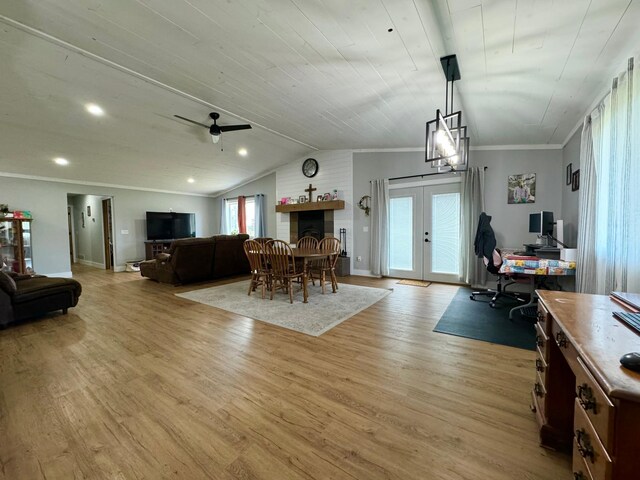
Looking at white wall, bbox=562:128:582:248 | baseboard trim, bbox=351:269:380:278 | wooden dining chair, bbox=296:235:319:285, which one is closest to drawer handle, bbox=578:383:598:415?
wooden dining chair, bbox=296:235:319:285

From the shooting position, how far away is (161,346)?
252 centimetres

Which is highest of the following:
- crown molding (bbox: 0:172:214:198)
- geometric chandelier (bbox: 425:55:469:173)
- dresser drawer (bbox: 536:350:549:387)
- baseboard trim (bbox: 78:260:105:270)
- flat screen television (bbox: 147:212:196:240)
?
crown molding (bbox: 0:172:214:198)

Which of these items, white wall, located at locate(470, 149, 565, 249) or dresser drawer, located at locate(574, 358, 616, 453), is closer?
dresser drawer, located at locate(574, 358, 616, 453)

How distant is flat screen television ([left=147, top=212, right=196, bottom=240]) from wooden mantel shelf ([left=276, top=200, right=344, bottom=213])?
335cm

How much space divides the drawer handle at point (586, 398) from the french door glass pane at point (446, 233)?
4.47 metres

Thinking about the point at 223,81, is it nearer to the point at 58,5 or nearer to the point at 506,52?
the point at 58,5

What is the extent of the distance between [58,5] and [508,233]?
6244 millimetres

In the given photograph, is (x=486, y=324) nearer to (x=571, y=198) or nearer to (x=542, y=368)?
(x=542, y=368)

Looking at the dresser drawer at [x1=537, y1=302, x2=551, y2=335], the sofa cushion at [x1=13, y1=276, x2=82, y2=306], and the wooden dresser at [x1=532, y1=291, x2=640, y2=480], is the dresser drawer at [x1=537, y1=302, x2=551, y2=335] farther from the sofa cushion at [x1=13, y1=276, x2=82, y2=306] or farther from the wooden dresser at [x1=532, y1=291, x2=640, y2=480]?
the sofa cushion at [x1=13, y1=276, x2=82, y2=306]

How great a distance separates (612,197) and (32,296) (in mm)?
6047

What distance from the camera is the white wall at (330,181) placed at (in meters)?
6.19

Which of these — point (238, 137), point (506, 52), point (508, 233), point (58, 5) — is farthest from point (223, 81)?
point (508, 233)

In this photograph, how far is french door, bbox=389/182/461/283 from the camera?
16.8ft

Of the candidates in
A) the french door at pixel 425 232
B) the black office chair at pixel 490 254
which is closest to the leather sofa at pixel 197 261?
the french door at pixel 425 232
